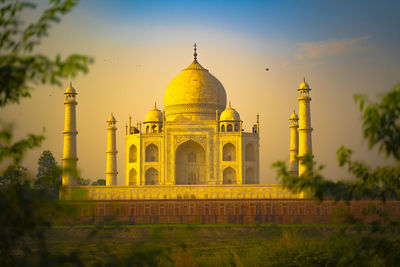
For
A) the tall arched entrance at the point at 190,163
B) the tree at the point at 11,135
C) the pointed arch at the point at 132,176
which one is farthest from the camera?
the pointed arch at the point at 132,176

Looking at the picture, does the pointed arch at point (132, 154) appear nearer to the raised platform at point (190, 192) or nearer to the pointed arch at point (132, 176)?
the pointed arch at point (132, 176)

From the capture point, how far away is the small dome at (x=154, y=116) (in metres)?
33.7

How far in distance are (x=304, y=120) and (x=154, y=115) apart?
887 cm

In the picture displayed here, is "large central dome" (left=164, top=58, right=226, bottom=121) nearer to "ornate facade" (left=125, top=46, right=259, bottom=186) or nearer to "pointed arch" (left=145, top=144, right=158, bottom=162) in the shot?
"ornate facade" (left=125, top=46, right=259, bottom=186)

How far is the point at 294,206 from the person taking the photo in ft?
83.5

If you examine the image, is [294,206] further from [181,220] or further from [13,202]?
[13,202]

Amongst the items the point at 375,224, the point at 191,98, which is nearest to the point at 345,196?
the point at 375,224

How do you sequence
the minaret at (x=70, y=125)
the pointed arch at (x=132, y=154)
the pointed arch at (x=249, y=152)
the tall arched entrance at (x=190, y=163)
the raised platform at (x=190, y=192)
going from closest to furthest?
the raised platform at (x=190, y=192) → the minaret at (x=70, y=125) → the tall arched entrance at (x=190, y=163) → the pointed arch at (x=249, y=152) → the pointed arch at (x=132, y=154)

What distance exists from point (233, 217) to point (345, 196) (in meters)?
19.6

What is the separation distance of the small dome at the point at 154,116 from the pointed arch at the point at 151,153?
5.33ft

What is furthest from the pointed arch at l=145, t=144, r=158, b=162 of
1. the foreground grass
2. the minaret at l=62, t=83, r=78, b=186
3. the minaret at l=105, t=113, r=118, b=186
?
the foreground grass

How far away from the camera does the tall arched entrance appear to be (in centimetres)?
3244

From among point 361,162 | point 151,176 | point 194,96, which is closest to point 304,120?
point 194,96

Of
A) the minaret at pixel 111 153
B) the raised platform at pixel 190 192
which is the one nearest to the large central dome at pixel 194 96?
the minaret at pixel 111 153
